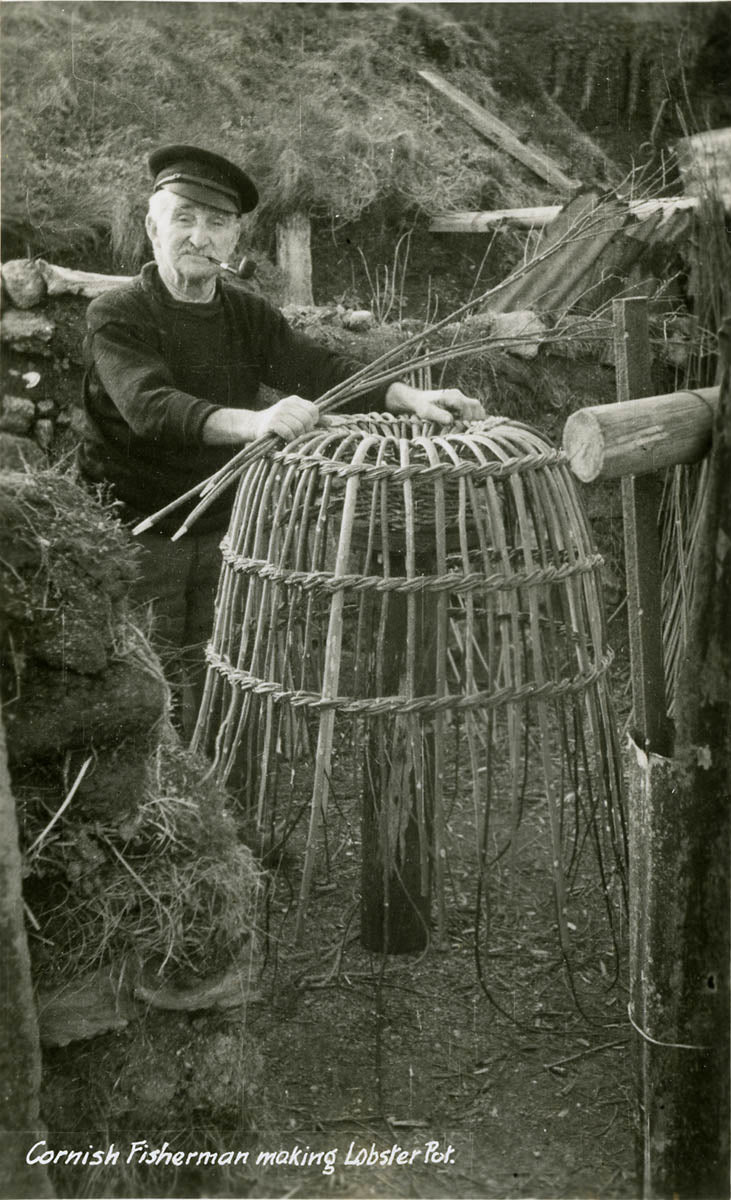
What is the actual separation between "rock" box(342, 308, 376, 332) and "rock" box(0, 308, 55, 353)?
97cm

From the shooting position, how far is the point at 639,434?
6.31 ft

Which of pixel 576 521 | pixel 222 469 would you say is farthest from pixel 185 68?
pixel 576 521

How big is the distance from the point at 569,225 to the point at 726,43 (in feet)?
3.09

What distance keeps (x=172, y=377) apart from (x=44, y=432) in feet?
1.55

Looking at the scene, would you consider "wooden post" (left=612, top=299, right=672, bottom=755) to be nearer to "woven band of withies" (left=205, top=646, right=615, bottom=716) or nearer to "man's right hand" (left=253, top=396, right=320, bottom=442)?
"woven band of withies" (left=205, top=646, right=615, bottom=716)

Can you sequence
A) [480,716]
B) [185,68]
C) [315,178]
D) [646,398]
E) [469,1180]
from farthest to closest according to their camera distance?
[480,716], [315,178], [185,68], [469,1180], [646,398]

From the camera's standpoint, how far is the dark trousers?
272cm

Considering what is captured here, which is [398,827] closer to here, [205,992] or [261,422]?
[205,992]

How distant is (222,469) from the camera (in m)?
2.48

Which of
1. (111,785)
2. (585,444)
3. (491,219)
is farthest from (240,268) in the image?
(111,785)

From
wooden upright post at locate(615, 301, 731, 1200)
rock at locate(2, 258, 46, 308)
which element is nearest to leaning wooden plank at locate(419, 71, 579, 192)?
wooden upright post at locate(615, 301, 731, 1200)

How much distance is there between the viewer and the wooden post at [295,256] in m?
3.23

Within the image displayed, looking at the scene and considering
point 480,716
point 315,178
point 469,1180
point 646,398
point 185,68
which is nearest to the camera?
point 646,398

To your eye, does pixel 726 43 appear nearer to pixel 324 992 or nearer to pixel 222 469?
pixel 222 469
